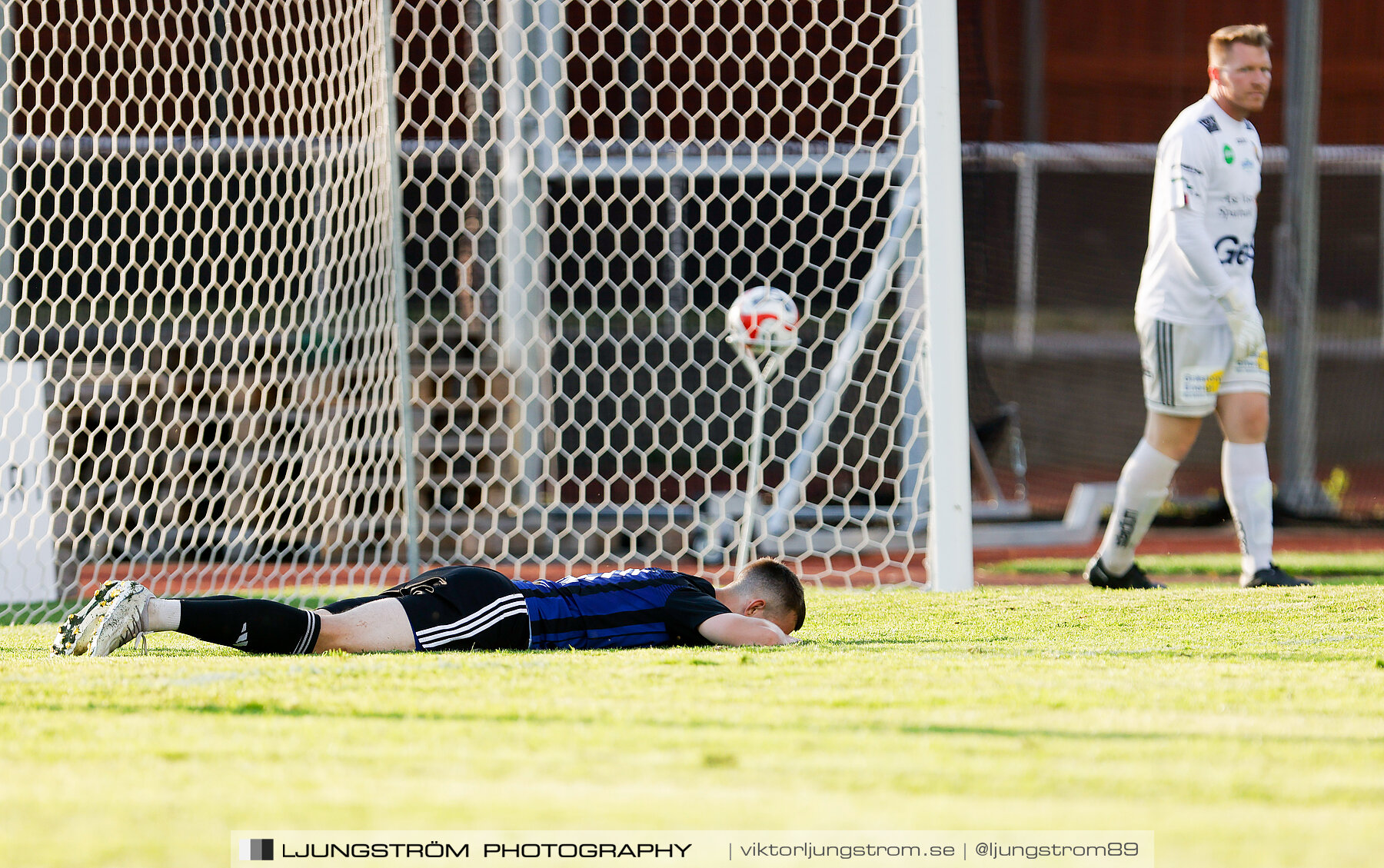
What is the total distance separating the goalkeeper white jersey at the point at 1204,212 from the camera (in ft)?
12.9

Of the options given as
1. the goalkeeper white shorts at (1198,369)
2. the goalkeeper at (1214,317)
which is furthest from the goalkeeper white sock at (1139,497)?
the goalkeeper white shorts at (1198,369)

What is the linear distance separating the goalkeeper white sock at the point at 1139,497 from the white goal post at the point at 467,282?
1.67 ft

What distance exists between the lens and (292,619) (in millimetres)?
2594

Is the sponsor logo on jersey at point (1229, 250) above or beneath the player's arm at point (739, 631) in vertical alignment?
above

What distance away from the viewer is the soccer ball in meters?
4.16

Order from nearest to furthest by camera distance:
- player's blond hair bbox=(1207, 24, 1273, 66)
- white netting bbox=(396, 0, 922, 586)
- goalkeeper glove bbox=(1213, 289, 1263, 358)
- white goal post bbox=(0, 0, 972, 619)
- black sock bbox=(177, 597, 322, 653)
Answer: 1. black sock bbox=(177, 597, 322, 653)
2. goalkeeper glove bbox=(1213, 289, 1263, 358)
3. player's blond hair bbox=(1207, 24, 1273, 66)
4. white goal post bbox=(0, 0, 972, 619)
5. white netting bbox=(396, 0, 922, 586)

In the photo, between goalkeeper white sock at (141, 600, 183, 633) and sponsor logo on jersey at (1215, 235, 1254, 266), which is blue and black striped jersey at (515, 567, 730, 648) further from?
sponsor logo on jersey at (1215, 235, 1254, 266)

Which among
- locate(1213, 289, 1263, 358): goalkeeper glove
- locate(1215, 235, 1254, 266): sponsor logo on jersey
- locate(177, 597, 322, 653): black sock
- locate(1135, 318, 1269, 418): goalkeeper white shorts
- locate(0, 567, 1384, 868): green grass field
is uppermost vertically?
locate(1215, 235, 1254, 266): sponsor logo on jersey

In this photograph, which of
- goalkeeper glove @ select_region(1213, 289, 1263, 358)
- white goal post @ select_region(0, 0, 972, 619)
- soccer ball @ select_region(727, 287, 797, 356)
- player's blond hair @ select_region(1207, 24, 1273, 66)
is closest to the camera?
goalkeeper glove @ select_region(1213, 289, 1263, 358)

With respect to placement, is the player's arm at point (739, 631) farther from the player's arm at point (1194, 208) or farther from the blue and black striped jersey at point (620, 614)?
the player's arm at point (1194, 208)

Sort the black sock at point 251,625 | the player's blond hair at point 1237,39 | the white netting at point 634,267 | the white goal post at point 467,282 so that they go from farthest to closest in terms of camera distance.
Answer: the white netting at point 634,267
the white goal post at point 467,282
the player's blond hair at point 1237,39
the black sock at point 251,625

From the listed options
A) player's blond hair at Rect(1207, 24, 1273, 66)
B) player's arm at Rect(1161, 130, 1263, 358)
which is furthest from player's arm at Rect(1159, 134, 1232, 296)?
player's blond hair at Rect(1207, 24, 1273, 66)

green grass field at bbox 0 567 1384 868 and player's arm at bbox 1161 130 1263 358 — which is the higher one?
player's arm at bbox 1161 130 1263 358

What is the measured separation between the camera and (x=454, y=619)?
104 inches
